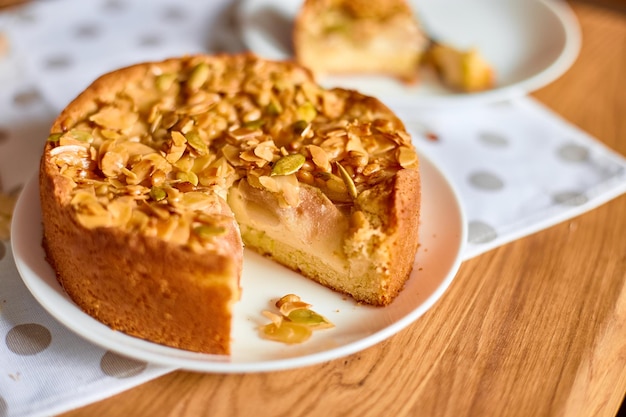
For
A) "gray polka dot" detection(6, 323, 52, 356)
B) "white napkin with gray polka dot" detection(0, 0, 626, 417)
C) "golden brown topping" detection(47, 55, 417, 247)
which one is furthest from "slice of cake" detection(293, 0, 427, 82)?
"gray polka dot" detection(6, 323, 52, 356)

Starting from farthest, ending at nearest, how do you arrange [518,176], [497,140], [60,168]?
[497,140], [518,176], [60,168]

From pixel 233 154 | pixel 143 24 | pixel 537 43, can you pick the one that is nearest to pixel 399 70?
pixel 537 43

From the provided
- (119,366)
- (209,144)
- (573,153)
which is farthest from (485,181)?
(119,366)

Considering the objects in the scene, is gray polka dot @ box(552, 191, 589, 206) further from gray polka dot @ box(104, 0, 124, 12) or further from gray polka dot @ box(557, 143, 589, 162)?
gray polka dot @ box(104, 0, 124, 12)

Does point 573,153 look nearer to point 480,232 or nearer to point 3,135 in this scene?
point 480,232

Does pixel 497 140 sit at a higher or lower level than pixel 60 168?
lower

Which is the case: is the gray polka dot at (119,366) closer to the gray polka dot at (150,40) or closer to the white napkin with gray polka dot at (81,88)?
the white napkin with gray polka dot at (81,88)

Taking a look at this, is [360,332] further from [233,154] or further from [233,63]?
[233,63]

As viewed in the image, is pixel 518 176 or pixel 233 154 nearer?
pixel 233 154
